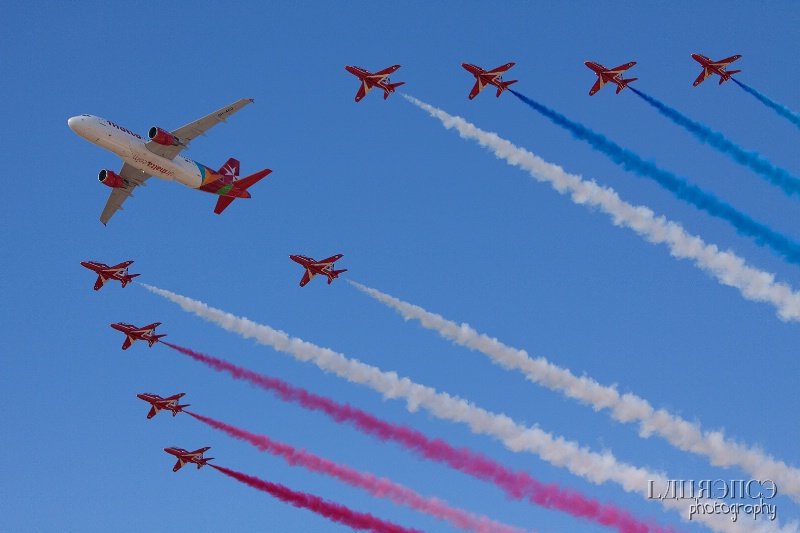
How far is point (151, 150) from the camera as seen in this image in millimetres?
89938

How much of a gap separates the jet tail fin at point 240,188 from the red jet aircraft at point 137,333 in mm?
13345

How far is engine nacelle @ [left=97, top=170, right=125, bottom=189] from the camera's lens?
95.8 meters

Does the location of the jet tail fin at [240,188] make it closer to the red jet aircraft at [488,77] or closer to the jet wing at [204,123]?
the jet wing at [204,123]

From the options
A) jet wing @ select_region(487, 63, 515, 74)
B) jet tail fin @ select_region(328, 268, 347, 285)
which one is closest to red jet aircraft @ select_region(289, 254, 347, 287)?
jet tail fin @ select_region(328, 268, 347, 285)

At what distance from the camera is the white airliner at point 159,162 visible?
3445 inches

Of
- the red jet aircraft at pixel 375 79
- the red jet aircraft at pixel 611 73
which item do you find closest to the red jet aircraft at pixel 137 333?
the red jet aircraft at pixel 375 79

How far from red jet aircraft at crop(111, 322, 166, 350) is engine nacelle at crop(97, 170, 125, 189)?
518 inches

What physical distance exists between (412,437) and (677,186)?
84.9 feet

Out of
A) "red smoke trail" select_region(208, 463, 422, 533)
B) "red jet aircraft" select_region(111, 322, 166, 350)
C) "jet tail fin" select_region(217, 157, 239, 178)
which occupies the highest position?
"jet tail fin" select_region(217, 157, 239, 178)

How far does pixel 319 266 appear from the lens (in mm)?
87000

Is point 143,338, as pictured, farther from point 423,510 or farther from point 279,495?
point 423,510

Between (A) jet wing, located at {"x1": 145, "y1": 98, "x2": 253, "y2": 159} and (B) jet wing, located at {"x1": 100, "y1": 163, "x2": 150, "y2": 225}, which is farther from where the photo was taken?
(B) jet wing, located at {"x1": 100, "y1": 163, "x2": 150, "y2": 225}

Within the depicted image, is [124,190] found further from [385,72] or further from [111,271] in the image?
[385,72]

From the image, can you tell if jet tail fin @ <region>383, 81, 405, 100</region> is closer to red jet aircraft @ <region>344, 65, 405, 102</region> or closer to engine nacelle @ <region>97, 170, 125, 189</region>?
red jet aircraft @ <region>344, 65, 405, 102</region>
